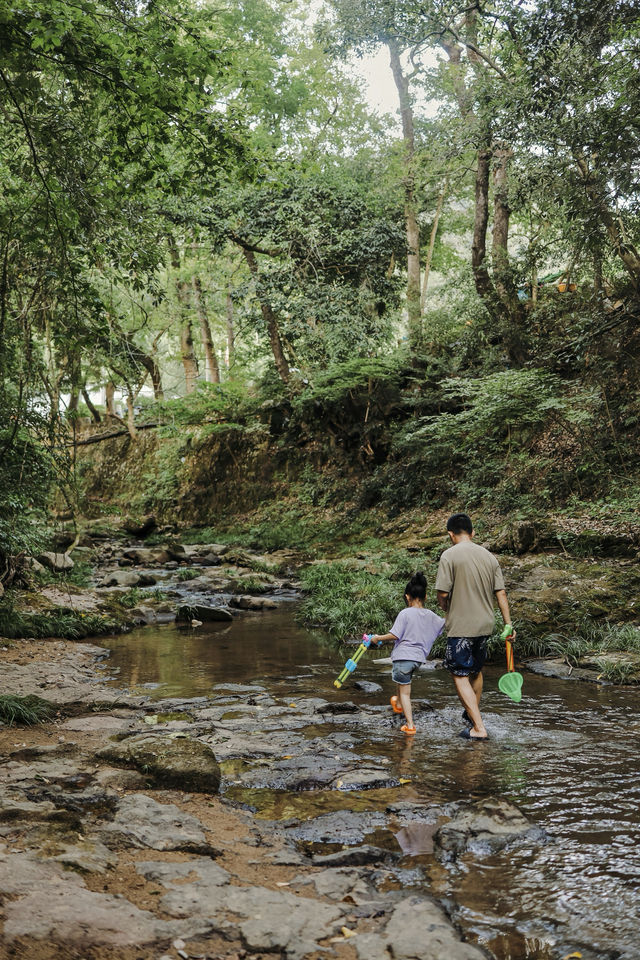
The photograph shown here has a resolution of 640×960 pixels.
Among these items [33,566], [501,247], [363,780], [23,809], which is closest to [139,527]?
[33,566]

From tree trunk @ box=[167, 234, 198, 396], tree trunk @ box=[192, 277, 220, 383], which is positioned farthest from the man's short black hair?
tree trunk @ box=[167, 234, 198, 396]

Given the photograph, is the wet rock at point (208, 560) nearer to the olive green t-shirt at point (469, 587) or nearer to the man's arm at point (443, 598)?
the man's arm at point (443, 598)

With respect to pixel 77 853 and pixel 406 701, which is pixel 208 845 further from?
pixel 406 701

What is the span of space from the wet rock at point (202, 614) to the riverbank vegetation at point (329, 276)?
1.88 meters

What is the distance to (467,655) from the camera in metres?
5.86

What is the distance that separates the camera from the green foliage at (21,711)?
20.0 ft

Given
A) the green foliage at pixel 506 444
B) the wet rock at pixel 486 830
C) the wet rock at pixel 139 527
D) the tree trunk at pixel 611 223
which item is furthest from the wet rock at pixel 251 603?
the wet rock at pixel 139 527

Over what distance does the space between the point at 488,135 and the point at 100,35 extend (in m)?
8.61

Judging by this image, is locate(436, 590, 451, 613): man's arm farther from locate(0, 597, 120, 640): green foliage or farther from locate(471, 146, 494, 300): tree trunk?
locate(471, 146, 494, 300): tree trunk

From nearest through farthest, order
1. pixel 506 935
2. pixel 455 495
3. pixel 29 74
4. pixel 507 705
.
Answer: pixel 506 935, pixel 29 74, pixel 507 705, pixel 455 495

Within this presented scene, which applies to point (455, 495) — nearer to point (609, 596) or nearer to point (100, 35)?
point (609, 596)

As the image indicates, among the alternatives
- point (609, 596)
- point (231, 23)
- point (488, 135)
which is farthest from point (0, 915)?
point (231, 23)

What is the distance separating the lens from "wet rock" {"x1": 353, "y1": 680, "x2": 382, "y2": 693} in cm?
789

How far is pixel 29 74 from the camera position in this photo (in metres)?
6.25
